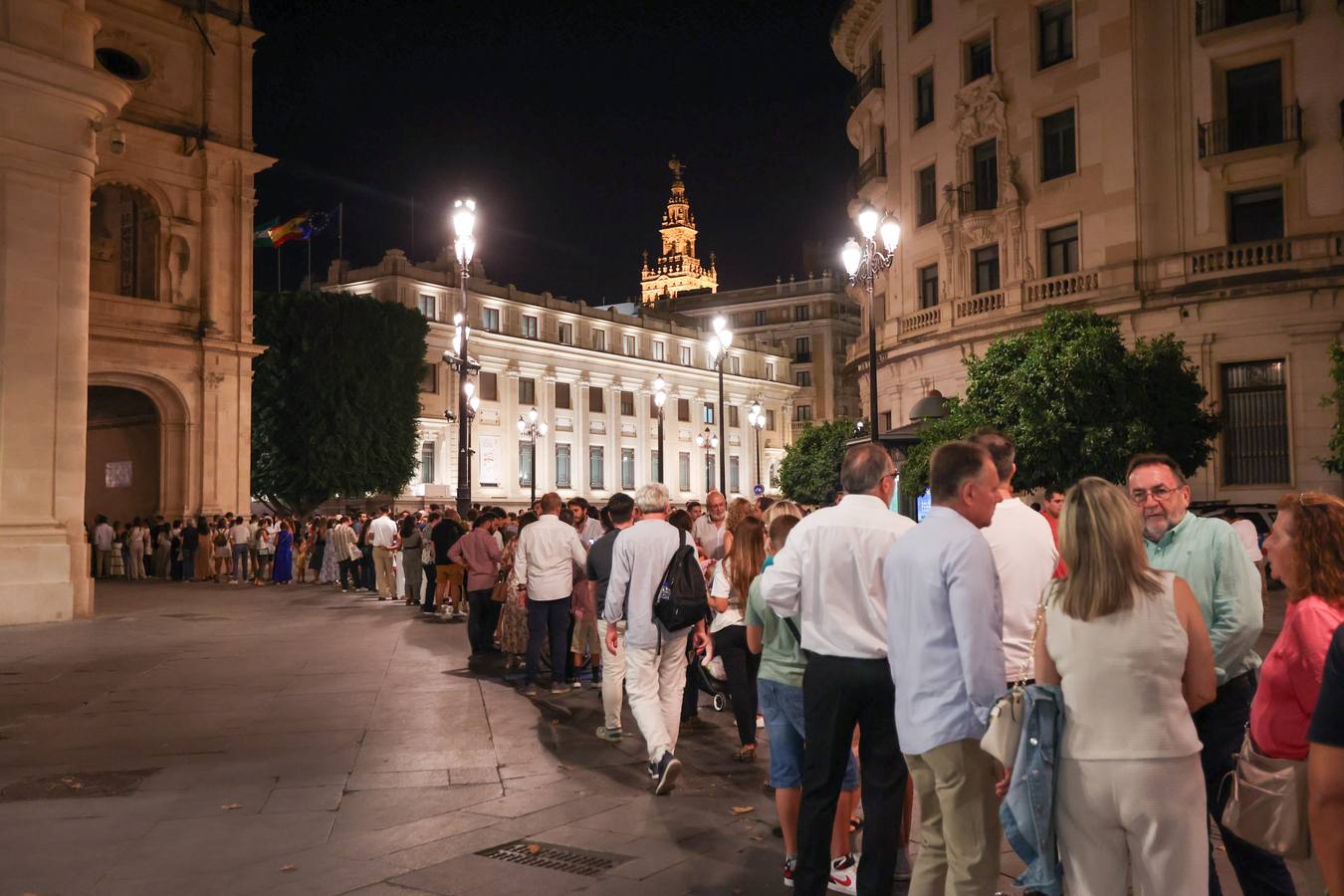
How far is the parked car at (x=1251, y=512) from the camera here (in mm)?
23312

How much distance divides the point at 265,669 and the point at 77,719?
326cm

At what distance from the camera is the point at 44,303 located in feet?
56.6

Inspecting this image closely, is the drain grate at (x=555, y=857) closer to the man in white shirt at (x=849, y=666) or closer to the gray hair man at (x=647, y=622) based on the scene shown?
the man in white shirt at (x=849, y=666)

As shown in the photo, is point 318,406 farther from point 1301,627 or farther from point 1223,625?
point 1301,627

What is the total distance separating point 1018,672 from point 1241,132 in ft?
84.2

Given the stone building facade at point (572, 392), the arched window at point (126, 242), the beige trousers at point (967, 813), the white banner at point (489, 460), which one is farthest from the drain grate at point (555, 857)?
the white banner at point (489, 460)

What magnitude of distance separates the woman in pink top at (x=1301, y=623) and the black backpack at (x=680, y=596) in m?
4.37

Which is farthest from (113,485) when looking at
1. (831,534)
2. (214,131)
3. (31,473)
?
(831,534)

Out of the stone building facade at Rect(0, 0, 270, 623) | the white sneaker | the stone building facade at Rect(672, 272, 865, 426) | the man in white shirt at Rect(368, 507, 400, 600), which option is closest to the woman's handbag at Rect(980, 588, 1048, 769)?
the white sneaker

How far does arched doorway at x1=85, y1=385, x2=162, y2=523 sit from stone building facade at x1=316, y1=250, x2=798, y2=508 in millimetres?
25284

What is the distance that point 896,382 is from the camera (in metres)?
33.4

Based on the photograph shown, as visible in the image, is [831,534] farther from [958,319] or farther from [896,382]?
[896,382]

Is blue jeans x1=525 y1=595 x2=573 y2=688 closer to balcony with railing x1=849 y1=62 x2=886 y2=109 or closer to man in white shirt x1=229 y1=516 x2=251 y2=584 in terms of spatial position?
man in white shirt x1=229 y1=516 x2=251 y2=584

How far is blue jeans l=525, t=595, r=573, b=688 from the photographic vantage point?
11.2 meters
